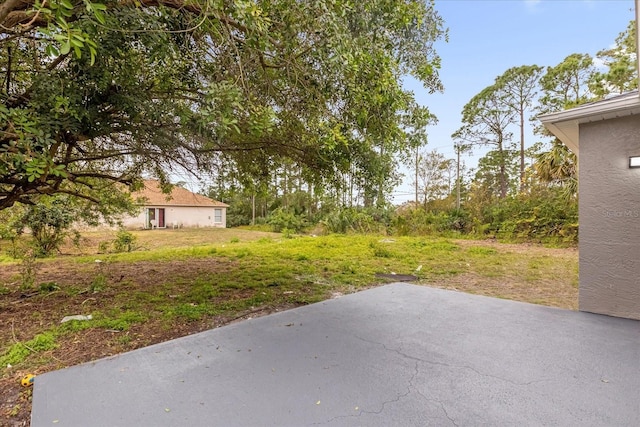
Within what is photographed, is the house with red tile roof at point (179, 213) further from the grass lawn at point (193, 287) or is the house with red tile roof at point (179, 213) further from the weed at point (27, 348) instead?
the weed at point (27, 348)

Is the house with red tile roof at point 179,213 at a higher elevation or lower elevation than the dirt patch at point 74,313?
higher

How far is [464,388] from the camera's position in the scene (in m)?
2.08

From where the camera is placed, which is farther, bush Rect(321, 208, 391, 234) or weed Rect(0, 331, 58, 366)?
bush Rect(321, 208, 391, 234)

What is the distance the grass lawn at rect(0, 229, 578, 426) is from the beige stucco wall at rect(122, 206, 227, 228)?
10648mm

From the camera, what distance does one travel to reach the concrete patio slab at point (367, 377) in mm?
1809

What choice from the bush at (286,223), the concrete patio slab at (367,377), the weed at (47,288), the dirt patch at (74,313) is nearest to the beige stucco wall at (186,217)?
the bush at (286,223)

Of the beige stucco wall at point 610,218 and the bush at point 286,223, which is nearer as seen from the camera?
the beige stucco wall at point 610,218

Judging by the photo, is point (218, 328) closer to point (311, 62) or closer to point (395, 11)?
point (311, 62)

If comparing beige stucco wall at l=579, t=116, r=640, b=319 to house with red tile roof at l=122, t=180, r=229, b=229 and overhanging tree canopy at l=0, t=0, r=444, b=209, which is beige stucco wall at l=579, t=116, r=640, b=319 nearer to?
overhanging tree canopy at l=0, t=0, r=444, b=209

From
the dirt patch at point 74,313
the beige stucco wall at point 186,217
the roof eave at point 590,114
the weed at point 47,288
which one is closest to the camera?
the dirt patch at point 74,313

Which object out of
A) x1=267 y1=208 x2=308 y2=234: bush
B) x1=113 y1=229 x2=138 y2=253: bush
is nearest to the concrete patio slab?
x1=113 y1=229 x2=138 y2=253: bush

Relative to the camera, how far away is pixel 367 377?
2230mm

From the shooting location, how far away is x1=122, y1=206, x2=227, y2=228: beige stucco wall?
1927 cm

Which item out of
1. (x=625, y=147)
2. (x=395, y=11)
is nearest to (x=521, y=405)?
(x=625, y=147)
